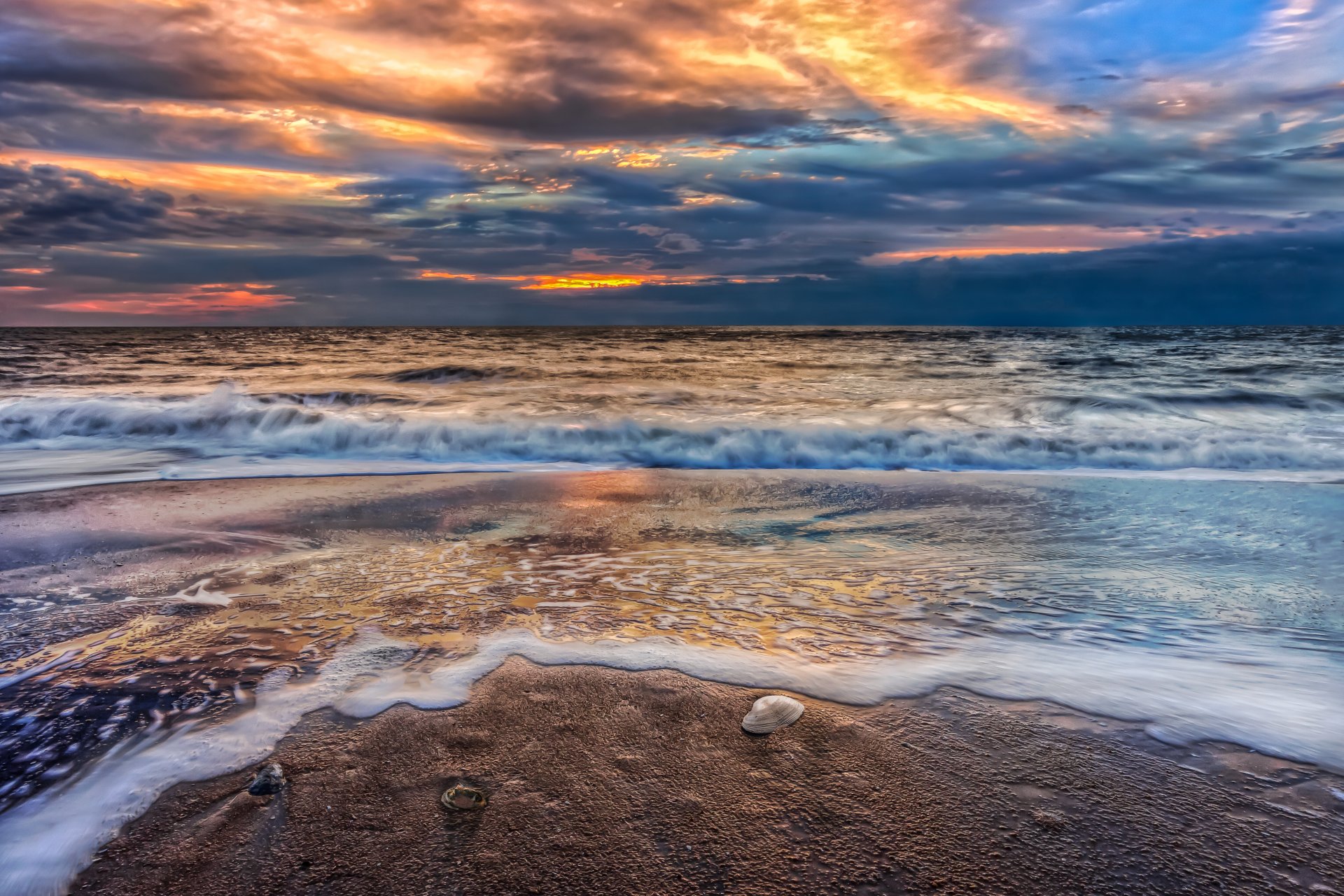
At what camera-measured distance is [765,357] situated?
95.8ft

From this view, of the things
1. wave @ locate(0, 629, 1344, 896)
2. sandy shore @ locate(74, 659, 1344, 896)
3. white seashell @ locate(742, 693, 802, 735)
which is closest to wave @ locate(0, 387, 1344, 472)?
wave @ locate(0, 629, 1344, 896)

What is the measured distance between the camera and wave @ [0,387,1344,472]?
8.30 meters

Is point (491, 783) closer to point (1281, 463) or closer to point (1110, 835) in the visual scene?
point (1110, 835)

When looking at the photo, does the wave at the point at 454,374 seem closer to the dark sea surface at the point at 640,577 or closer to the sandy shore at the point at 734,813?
the dark sea surface at the point at 640,577

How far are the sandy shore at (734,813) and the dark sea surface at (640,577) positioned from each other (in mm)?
132

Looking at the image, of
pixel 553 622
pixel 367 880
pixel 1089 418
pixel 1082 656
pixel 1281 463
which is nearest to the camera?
pixel 367 880

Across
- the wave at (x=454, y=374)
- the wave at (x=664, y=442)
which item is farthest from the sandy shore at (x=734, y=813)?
the wave at (x=454, y=374)

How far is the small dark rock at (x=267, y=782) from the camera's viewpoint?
1.85 metres

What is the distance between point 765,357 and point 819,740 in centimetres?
2765

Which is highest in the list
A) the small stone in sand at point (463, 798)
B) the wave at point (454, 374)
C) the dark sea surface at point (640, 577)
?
the small stone in sand at point (463, 798)

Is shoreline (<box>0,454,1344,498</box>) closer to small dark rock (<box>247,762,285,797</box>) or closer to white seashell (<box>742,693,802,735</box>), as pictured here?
white seashell (<box>742,693,802,735</box>)

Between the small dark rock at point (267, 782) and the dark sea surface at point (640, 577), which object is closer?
the small dark rock at point (267, 782)

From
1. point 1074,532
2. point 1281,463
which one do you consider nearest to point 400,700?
point 1074,532

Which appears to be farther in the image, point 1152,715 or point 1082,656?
point 1082,656
